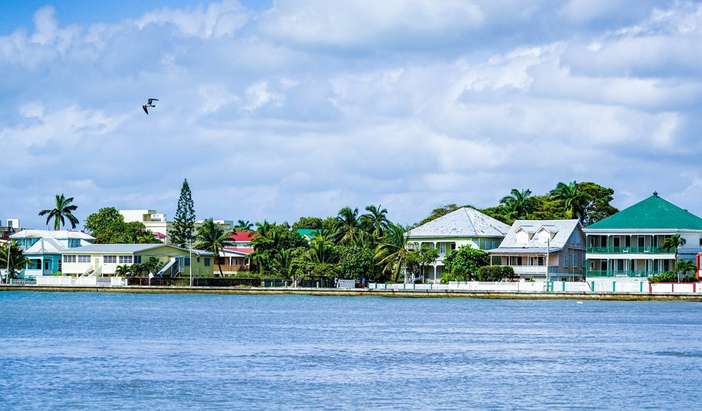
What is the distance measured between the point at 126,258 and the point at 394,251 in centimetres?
2929

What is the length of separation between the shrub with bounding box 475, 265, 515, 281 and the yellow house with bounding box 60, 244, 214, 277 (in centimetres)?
3373

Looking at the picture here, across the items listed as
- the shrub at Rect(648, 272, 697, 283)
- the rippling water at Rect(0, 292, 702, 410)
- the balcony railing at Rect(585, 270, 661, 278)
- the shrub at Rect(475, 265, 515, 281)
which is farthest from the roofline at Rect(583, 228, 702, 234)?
the rippling water at Rect(0, 292, 702, 410)

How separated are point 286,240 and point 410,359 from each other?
75708 millimetres

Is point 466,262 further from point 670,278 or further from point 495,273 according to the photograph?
point 670,278

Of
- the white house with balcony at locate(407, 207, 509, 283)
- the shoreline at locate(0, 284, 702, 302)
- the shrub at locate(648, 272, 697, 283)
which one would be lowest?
the shoreline at locate(0, 284, 702, 302)

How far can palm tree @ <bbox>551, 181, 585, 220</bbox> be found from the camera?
12375 cm

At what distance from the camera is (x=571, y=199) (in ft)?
406

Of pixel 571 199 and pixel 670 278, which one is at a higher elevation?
pixel 571 199

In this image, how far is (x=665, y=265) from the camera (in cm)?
10044

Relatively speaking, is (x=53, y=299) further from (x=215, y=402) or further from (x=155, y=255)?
(x=215, y=402)

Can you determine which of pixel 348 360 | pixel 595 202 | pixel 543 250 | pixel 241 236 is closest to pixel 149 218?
pixel 241 236

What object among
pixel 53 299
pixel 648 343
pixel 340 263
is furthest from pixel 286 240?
pixel 648 343

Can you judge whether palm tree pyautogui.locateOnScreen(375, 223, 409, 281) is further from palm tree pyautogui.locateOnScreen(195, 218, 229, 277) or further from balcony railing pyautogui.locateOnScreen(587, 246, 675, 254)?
palm tree pyautogui.locateOnScreen(195, 218, 229, 277)

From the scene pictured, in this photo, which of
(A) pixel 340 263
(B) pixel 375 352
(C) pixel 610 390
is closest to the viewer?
(C) pixel 610 390
